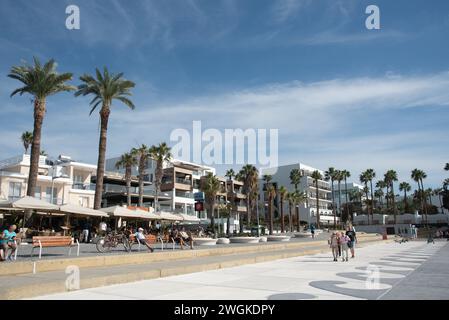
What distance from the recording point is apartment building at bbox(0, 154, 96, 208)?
1575 inches

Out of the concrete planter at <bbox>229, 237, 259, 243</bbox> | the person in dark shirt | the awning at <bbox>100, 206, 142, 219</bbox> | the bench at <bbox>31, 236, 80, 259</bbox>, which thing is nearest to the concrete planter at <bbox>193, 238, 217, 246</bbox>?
the concrete planter at <bbox>229, 237, 259, 243</bbox>

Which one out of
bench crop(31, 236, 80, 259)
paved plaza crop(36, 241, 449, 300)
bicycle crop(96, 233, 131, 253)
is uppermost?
bench crop(31, 236, 80, 259)

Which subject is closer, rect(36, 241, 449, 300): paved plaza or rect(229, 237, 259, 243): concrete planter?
rect(36, 241, 449, 300): paved plaza

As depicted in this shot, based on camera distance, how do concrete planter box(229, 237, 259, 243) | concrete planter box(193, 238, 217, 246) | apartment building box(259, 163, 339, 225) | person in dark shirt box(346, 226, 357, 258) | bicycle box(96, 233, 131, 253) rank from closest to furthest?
person in dark shirt box(346, 226, 357, 258), bicycle box(96, 233, 131, 253), concrete planter box(193, 238, 217, 246), concrete planter box(229, 237, 259, 243), apartment building box(259, 163, 339, 225)

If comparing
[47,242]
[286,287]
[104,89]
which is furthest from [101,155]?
[286,287]

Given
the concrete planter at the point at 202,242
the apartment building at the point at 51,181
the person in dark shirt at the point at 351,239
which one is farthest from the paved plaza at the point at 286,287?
the apartment building at the point at 51,181

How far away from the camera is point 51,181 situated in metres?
42.7

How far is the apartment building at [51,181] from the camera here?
4001cm

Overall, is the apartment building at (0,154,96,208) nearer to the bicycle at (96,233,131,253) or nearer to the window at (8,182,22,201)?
the window at (8,182,22,201)

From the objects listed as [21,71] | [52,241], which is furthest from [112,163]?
[52,241]

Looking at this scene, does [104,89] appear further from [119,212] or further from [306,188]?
[306,188]

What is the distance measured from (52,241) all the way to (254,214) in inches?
3227

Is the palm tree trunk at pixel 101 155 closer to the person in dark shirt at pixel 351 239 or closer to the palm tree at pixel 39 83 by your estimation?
the palm tree at pixel 39 83

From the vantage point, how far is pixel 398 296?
25.0 ft
